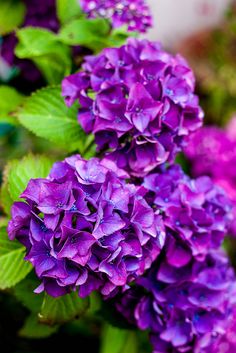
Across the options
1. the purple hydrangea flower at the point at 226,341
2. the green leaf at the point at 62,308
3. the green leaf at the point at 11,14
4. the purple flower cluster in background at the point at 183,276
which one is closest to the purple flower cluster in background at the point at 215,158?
the purple hydrangea flower at the point at 226,341

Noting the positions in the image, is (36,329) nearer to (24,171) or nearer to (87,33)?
(24,171)

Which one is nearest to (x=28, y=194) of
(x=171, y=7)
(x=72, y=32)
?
(x=72, y=32)

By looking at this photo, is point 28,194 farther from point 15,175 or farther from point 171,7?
point 171,7

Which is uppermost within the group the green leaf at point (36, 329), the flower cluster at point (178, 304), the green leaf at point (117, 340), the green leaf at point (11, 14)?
the green leaf at point (11, 14)

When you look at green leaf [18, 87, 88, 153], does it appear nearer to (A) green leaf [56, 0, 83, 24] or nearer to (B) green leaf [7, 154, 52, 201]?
(B) green leaf [7, 154, 52, 201]

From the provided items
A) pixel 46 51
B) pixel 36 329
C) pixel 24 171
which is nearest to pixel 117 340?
pixel 36 329

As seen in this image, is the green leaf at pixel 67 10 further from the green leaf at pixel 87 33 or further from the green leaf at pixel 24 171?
the green leaf at pixel 24 171
